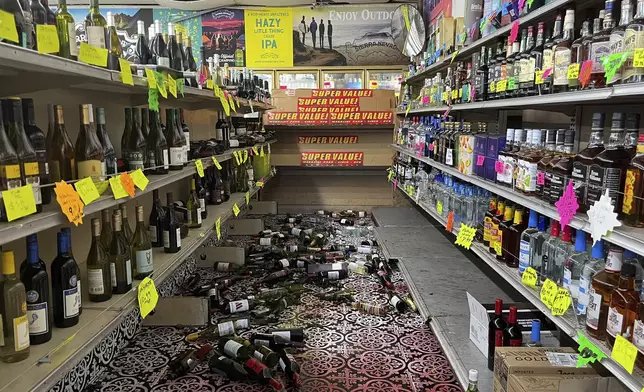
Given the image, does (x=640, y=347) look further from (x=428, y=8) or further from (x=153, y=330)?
(x=428, y=8)

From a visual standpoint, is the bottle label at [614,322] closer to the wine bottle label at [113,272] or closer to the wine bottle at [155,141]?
the wine bottle label at [113,272]

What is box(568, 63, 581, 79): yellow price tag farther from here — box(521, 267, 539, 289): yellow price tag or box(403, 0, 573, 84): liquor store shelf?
box(521, 267, 539, 289): yellow price tag

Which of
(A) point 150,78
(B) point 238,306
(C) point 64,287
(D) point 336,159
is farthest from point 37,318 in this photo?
(D) point 336,159

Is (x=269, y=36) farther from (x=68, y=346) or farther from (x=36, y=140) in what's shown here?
(x=68, y=346)

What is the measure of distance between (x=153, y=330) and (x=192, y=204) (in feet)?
3.30

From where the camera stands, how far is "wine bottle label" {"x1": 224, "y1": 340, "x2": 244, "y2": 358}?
8.70 ft

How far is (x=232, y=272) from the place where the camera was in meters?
4.33

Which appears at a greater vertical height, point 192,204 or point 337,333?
point 192,204

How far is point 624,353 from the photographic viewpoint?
1441mm

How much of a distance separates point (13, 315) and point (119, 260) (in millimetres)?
627

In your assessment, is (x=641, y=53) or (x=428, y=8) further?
(x=428, y=8)

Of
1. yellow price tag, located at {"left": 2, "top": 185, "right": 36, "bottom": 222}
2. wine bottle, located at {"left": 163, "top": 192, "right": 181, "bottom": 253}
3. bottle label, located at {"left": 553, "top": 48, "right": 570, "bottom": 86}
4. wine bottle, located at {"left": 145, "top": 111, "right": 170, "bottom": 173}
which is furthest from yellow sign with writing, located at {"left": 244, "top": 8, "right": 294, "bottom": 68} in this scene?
yellow price tag, located at {"left": 2, "top": 185, "right": 36, "bottom": 222}

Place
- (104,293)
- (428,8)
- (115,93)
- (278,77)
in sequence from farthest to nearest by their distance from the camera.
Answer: (278,77)
(428,8)
(115,93)
(104,293)

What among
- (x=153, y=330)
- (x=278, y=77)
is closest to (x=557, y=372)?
(x=153, y=330)
